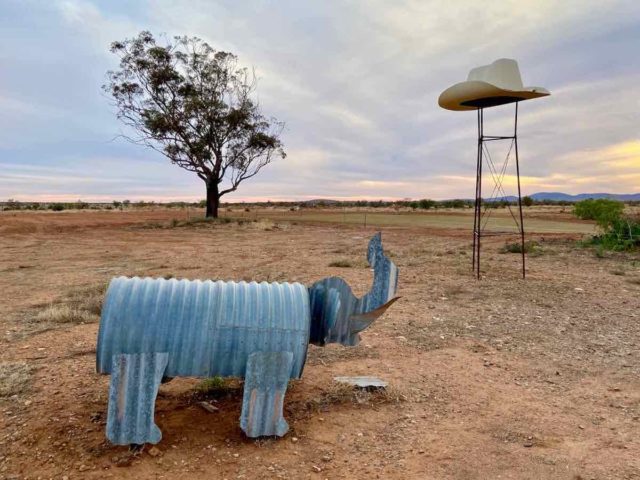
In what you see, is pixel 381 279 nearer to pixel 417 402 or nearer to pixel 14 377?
pixel 417 402

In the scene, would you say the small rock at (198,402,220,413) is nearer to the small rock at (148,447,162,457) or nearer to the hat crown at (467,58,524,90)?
the small rock at (148,447,162,457)

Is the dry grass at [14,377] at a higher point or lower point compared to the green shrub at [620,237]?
lower

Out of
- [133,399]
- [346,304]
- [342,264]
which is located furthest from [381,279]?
[342,264]

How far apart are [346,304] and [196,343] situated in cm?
134

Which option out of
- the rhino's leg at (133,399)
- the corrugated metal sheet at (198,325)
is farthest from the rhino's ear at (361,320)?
the rhino's leg at (133,399)

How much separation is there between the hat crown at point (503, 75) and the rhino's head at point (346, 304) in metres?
7.39

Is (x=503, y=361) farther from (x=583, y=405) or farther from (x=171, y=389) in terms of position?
(x=171, y=389)

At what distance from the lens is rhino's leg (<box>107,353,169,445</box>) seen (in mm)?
3660

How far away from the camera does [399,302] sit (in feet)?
29.7

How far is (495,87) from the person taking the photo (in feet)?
33.2

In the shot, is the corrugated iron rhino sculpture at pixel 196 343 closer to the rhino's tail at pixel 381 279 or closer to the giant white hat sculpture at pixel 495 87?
the rhino's tail at pixel 381 279

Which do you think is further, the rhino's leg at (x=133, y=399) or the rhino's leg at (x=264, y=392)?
the rhino's leg at (x=264, y=392)

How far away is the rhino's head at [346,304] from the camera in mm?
4289

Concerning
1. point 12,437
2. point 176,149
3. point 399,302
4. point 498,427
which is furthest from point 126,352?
point 176,149
